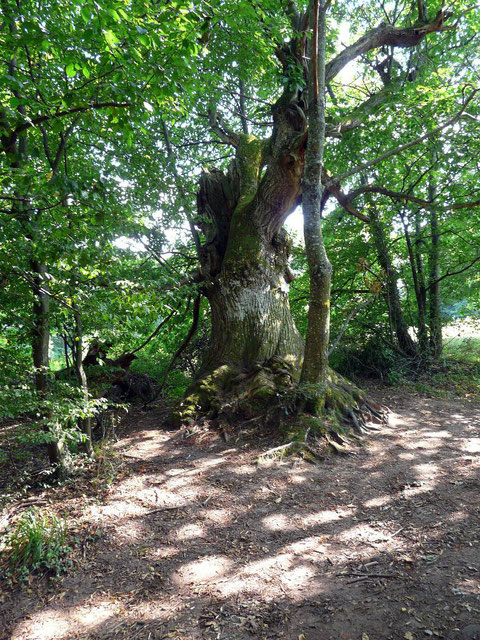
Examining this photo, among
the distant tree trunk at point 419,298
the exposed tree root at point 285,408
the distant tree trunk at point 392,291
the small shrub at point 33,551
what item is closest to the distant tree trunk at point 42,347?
the small shrub at point 33,551

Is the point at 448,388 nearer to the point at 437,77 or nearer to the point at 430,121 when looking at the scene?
the point at 430,121

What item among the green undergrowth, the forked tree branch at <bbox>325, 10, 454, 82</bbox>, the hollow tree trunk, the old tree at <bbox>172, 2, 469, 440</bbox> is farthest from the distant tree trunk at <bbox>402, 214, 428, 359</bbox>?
the hollow tree trunk

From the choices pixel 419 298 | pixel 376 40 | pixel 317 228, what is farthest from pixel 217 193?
pixel 419 298

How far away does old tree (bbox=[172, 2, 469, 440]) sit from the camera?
5262 mm

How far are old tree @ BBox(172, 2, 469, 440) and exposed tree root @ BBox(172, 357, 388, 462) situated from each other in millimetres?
23

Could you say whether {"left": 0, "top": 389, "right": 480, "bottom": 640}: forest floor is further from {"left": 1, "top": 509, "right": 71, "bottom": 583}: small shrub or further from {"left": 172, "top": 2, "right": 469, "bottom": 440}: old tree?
{"left": 172, "top": 2, "right": 469, "bottom": 440}: old tree

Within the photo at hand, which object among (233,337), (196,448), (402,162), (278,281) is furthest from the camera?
(402,162)

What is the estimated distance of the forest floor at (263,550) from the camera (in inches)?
88.4

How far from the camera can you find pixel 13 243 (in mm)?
2992

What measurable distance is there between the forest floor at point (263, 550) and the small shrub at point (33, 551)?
0.37 ft

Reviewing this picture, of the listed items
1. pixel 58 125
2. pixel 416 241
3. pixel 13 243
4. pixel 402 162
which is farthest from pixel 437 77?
pixel 13 243

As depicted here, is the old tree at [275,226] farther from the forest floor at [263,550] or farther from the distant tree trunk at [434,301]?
the distant tree trunk at [434,301]

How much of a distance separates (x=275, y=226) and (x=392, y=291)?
4.92m

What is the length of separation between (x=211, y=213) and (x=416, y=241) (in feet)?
20.0
